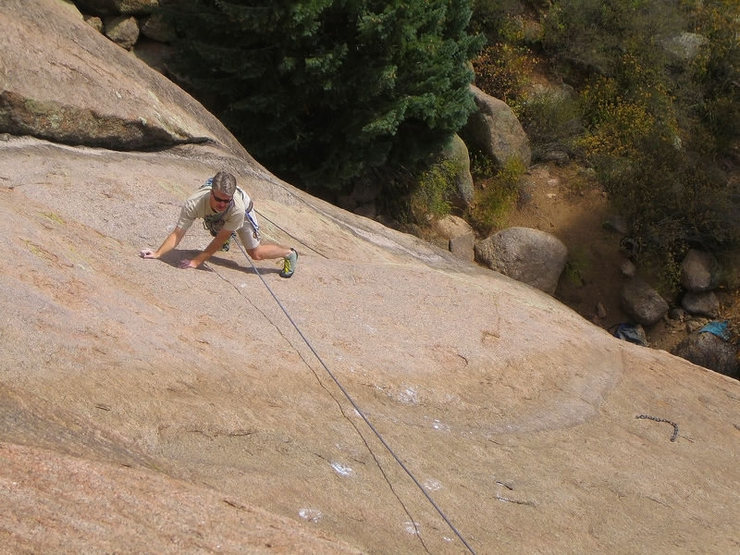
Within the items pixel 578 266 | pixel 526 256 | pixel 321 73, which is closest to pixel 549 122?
pixel 578 266

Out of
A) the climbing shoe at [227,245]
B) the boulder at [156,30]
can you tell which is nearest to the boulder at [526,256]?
the boulder at [156,30]

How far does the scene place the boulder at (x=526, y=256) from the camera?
45.2 feet

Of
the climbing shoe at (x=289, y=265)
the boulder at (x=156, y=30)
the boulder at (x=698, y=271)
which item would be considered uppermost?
the boulder at (x=156, y=30)

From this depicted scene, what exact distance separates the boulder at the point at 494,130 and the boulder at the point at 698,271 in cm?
396

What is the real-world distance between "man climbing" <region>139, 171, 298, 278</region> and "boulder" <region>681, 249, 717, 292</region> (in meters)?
10.3

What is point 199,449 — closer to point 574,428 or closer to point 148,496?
point 148,496

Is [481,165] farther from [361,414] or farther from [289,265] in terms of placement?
[361,414]

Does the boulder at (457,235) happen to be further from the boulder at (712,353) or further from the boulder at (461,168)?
the boulder at (712,353)

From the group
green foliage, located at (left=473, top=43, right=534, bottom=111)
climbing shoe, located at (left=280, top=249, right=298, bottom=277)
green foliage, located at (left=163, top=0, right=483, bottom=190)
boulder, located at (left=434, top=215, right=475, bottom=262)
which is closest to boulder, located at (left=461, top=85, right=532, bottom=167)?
green foliage, located at (left=473, top=43, right=534, bottom=111)

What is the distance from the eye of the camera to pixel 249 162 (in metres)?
8.70

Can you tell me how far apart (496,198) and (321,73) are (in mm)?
5801

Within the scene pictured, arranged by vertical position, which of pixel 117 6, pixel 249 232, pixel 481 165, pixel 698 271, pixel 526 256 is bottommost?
pixel 526 256

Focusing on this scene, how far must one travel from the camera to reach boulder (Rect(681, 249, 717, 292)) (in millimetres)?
14250

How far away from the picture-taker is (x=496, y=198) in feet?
52.4
